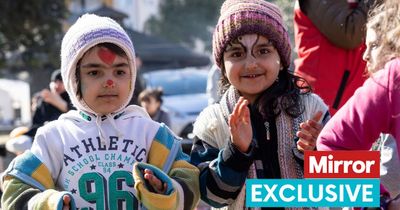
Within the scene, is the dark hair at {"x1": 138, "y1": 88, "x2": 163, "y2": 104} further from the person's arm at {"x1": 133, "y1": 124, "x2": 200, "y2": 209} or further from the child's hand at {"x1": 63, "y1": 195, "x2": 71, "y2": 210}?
the child's hand at {"x1": 63, "y1": 195, "x2": 71, "y2": 210}

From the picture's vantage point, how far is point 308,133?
10.7 ft

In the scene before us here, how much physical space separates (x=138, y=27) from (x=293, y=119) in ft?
187

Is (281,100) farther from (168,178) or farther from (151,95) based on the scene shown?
(151,95)

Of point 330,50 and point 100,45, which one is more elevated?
point 330,50

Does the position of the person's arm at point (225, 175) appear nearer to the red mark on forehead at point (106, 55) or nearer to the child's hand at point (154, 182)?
the child's hand at point (154, 182)

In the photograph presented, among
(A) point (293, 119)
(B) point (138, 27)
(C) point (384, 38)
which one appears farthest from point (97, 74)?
(B) point (138, 27)

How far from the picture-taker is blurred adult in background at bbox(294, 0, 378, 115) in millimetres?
4645

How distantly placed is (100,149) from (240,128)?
49cm

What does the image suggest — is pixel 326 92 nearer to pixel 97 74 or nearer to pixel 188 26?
pixel 97 74

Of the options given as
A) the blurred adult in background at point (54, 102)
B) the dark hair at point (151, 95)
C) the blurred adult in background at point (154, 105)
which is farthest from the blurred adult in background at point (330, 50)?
the dark hair at point (151, 95)

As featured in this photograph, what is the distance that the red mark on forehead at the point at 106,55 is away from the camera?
3.20m

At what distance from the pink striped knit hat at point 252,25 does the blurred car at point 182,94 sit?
10.4 m

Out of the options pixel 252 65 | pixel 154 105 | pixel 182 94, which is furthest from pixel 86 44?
pixel 182 94

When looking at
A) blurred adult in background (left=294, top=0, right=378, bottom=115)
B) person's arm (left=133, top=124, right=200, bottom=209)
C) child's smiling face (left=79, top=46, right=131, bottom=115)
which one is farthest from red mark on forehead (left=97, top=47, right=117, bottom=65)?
blurred adult in background (left=294, top=0, right=378, bottom=115)
